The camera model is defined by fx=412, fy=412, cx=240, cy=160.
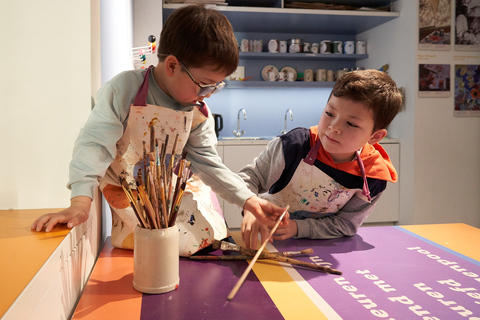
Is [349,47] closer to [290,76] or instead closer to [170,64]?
[290,76]

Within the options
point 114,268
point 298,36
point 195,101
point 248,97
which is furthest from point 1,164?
point 298,36

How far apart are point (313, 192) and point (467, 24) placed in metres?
2.61

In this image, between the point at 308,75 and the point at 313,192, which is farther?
the point at 308,75

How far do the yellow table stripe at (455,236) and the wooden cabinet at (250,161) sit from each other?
1932 millimetres

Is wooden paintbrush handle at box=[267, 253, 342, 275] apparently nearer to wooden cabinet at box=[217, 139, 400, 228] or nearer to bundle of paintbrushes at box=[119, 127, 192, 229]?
bundle of paintbrushes at box=[119, 127, 192, 229]

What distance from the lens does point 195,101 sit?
3.42ft

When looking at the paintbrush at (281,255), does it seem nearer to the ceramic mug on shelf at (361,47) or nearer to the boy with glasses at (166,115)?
the boy with glasses at (166,115)

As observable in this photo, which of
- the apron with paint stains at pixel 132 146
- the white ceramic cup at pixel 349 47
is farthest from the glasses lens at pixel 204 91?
the white ceramic cup at pixel 349 47

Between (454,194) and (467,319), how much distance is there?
2839mm

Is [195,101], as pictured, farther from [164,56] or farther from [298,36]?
[298,36]

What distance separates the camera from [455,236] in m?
1.20

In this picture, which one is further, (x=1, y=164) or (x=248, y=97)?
(x=248, y=97)

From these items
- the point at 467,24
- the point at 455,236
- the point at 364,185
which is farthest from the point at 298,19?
the point at 455,236

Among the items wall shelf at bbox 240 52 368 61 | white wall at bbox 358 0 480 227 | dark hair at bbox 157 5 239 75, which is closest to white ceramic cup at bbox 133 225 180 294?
dark hair at bbox 157 5 239 75
